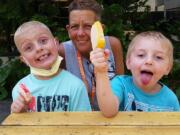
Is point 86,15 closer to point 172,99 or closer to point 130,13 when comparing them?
point 172,99

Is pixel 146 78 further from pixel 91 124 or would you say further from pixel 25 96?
pixel 25 96

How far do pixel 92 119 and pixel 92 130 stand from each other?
→ 10 centimetres

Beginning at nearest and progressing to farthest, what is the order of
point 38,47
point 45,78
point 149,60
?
point 149,60 < point 38,47 < point 45,78

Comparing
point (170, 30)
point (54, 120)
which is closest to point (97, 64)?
point (54, 120)

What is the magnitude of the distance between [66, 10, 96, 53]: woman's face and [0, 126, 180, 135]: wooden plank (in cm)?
119

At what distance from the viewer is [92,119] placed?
1.82 metres

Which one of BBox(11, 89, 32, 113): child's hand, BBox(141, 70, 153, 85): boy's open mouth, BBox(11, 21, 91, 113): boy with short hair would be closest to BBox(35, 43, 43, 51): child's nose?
BBox(11, 21, 91, 113): boy with short hair

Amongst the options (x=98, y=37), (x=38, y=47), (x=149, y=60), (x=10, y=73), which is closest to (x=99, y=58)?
(x=98, y=37)

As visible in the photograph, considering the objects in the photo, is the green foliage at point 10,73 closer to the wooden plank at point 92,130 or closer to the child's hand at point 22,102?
the child's hand at point 22,102

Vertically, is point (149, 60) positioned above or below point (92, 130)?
above

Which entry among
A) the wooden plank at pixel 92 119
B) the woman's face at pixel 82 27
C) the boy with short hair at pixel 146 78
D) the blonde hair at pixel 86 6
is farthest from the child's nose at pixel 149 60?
the blonde hair at pixel 86 6

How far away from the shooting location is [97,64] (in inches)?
68.2

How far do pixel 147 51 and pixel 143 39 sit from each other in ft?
0.30

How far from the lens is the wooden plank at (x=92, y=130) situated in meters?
1.71
